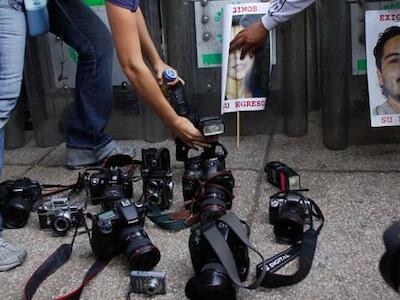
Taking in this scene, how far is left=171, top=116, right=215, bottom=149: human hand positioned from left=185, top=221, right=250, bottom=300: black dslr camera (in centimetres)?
80

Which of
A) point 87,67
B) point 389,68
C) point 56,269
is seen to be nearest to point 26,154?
point 87,67

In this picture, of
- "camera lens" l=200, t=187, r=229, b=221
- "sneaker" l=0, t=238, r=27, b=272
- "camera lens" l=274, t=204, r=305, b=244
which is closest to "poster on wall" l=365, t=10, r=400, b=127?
"camera lens" l=274, t=204, r=305, b=244

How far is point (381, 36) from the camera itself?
369cm

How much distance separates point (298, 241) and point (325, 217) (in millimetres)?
295

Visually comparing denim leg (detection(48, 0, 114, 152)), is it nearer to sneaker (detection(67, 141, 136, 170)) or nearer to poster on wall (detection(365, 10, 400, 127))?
sneaker (detection(67, 141, 136, 170))

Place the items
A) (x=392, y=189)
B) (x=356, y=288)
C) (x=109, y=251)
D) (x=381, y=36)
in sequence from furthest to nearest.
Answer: (x=381, y=36) < (x=392, y=189) < (x=109, y=251) < (x=356, y=288)

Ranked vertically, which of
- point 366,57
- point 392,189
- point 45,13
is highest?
point 45,13

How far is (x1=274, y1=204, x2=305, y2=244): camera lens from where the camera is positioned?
2.92 m

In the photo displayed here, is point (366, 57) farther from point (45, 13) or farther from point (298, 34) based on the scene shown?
point (45, 13)

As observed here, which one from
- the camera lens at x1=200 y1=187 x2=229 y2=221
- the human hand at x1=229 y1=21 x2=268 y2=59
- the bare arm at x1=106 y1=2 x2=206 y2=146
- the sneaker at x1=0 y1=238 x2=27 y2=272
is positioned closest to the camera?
the camera lens at x1=200 y1=187 x2=229 y2=221

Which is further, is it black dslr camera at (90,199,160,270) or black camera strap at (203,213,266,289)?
black dslr camera at (90,199,160,270)

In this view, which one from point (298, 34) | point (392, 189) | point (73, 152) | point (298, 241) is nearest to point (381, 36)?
point (298, 34)

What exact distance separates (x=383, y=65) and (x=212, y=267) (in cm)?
184

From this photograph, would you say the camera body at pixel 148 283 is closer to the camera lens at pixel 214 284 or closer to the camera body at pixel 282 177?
the camera lens at pixel 214 284
